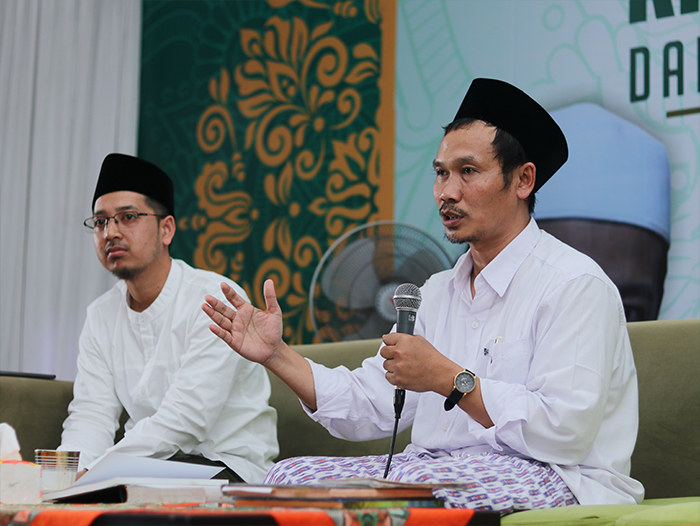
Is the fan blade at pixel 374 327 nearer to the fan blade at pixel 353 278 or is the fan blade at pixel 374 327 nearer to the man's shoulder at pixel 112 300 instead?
the fan blade at pixel 353 278

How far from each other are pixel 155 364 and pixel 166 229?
51 cm

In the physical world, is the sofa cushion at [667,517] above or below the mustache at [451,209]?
below

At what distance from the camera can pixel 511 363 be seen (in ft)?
5.62

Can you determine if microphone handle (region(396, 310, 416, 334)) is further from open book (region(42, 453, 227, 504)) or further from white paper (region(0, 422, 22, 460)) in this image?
white paper (region(0, 422, 22, 460))

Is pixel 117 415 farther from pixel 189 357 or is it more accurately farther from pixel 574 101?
pixel 574 101

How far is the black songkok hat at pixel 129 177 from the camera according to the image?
109 inches

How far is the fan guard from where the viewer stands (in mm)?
3633

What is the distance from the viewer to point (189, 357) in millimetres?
2529

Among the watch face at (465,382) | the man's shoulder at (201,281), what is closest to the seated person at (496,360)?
the watch face at (465,382)

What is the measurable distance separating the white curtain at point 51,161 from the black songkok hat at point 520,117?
3.13 m

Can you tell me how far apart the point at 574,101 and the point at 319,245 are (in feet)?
5.19

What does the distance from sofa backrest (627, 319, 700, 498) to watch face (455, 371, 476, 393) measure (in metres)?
0.78

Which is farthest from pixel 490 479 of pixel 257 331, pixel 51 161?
pixel 51 161

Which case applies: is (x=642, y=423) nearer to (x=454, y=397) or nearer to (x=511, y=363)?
(x=511, y=363)
